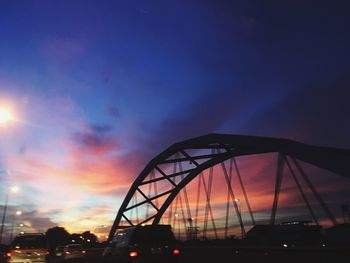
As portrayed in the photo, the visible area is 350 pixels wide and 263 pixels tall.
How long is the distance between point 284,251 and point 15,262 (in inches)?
526

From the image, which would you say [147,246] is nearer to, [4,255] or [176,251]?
[176,251]

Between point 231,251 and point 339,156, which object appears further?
point 339,156

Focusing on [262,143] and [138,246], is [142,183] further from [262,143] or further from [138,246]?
[138,246]

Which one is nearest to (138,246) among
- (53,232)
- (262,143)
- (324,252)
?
(324,252)

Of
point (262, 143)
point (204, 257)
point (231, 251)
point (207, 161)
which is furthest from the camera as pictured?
point (207, 161)

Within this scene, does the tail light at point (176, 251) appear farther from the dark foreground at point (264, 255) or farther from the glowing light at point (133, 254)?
the dark foreground at point (264, 255)

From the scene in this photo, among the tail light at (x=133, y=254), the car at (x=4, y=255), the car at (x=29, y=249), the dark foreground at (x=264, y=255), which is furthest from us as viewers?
the car at (x=4, y=255)

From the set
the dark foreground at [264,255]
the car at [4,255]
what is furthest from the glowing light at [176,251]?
the car at [4,255]

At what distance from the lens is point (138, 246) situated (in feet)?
53.2

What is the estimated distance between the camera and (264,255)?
55.8 feet

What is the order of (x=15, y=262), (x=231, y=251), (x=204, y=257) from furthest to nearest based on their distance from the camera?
(x=15, y=262) → (x=204, y=257) → (x=231, y=251)

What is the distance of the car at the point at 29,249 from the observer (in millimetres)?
22094

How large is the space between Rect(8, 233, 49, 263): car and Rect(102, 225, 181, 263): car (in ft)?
20.9

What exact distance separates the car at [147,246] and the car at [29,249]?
636cm
